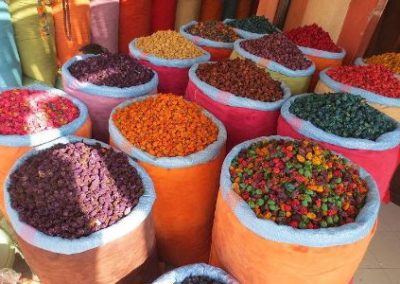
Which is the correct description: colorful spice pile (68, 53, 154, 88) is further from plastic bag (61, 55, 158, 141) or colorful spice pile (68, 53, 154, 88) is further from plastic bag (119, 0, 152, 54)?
plastic bag (119, 0, 152, 54)

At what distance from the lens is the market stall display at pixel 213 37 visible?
2.46 metres

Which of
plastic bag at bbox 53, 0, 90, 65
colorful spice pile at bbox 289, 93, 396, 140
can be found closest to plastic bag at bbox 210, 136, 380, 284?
colorful spice pile at bbox 289, 93, 396, 140

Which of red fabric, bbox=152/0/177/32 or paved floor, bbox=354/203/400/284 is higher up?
red fabric, bbox=152/0/177/32

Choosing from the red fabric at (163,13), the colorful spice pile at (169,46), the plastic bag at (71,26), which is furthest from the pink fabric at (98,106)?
the red fabric at (163,13)

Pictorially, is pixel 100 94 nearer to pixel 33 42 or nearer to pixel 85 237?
pixel 85 237

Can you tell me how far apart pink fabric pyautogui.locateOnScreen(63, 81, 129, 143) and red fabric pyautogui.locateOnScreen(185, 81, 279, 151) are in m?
0.44

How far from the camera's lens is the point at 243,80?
1.81m

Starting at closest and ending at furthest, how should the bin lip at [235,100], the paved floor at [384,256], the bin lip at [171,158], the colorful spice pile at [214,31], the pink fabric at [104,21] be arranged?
the bin lip at [171,158], the bin lip at [235,100], the paved floor at [384,256], the colorful spice pile at [214,31], the pink fabric at [104,21]

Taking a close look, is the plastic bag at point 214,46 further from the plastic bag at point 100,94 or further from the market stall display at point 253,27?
the plastic bag at point 100,94

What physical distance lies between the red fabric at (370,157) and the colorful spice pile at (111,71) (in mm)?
797

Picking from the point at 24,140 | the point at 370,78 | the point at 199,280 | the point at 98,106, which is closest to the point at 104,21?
the point at 98,106

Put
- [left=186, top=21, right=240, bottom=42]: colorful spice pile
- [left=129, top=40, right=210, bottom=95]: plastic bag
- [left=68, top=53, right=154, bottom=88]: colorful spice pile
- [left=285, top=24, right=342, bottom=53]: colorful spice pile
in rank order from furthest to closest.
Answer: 1. [left=186, top=21, right=240, bottom=42]: colorful spice pile
2. [left=285, top=24, right=342, bottom=53]: colorful spice pile
3. [left=129, top=40, right=210, bottom=95]: plastic bag
4. [left=68, top=53, right=154, bottom=88]: colorful spice pile

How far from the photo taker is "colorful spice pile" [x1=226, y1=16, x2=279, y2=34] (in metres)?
2.71

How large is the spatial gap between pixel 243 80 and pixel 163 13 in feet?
6.34
